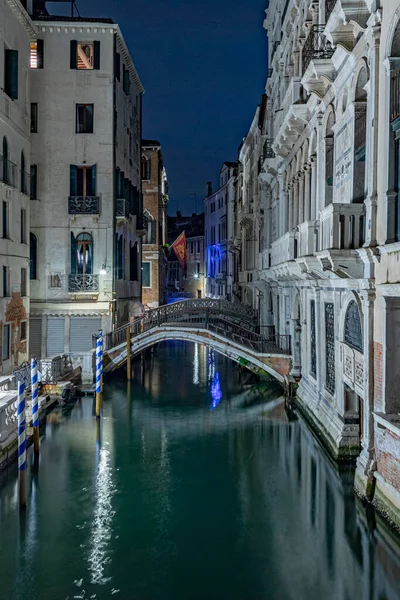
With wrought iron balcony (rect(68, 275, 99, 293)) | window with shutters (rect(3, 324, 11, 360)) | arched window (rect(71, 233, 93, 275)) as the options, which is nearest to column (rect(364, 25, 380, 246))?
window with shutters (rect(3, 324, 11, 360))

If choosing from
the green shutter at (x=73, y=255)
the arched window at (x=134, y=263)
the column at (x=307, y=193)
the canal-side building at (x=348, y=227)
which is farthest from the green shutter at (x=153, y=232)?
the column at (x=307, y=193)

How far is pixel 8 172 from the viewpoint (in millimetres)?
19000

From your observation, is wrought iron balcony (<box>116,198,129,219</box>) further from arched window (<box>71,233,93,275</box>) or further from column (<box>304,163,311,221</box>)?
column (<box>304,163,311,221</box>)

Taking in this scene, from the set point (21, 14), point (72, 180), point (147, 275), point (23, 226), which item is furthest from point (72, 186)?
point (147, 275)

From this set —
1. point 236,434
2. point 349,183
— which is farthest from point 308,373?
point 349,183

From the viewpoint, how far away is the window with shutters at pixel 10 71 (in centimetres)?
1883

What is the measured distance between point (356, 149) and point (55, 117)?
16.0 meters

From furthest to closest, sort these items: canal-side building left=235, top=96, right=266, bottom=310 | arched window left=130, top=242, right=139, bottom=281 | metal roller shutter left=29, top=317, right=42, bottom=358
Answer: arched window left=130, top=242, right=139, bottom=281, canal-side building left=235, top=96, right=266, bottom=310, metal roller shutter left=29, top=317, right=42, bottom=358

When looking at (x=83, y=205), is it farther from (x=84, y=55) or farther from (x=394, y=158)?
(x=394, y=158)

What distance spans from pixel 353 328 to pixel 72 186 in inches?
607

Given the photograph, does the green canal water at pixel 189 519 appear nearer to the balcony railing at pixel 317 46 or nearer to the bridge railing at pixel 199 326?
the bridge railing at pixel 199 326

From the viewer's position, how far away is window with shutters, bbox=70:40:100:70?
80.2 ft

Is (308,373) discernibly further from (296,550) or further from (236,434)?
(296,550)

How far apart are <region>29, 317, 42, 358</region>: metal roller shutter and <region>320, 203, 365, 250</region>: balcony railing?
52.5ft
